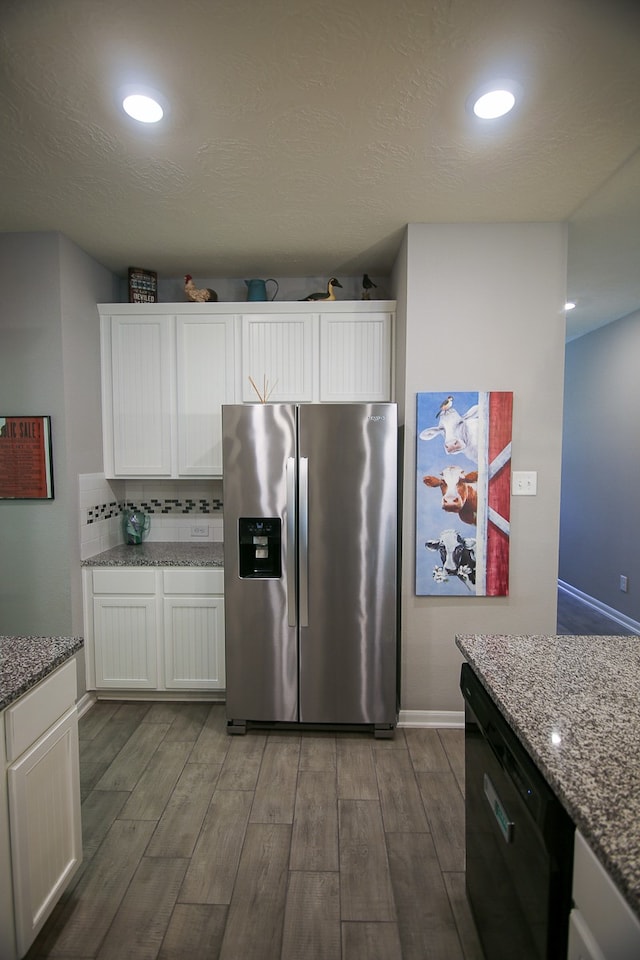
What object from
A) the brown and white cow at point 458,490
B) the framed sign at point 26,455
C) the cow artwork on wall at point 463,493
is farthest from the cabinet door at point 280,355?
the framed sign at point 26,455

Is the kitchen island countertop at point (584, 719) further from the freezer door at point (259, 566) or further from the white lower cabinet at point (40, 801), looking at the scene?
the white lower cabinet at point (40, 801)

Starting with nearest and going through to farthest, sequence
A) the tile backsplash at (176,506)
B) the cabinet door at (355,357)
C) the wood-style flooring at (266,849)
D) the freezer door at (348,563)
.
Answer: the wood-style flooring at (266,849) < the freezer door at (348,563) < the cabinet door at (355,357) < the tile backsplash at (176,506)

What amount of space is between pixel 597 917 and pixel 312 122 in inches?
86.8

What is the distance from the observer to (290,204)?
85.8 inches

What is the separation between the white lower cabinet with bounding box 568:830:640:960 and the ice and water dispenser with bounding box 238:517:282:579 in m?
1.73

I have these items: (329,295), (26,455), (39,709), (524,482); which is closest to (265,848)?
(39,709)

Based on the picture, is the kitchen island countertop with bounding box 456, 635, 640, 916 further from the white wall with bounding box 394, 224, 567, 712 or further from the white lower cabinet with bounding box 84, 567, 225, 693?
the white lower cabinet with bounding box 84, 567, 225, 693

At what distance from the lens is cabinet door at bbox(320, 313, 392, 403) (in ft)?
9.15

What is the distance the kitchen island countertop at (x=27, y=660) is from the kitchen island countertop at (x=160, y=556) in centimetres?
118

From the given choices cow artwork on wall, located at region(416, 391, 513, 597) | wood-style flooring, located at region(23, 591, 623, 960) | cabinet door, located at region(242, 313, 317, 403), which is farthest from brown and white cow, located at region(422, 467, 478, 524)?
wood-style flooring, located at region(23, 591, 623, 960)

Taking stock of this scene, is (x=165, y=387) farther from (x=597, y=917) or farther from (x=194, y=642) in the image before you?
(x=597, y=917)

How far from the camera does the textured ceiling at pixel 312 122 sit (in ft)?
4.08

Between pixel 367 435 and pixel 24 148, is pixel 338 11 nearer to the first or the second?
pixel 24 148

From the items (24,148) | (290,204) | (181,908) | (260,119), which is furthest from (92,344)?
(181,908)
